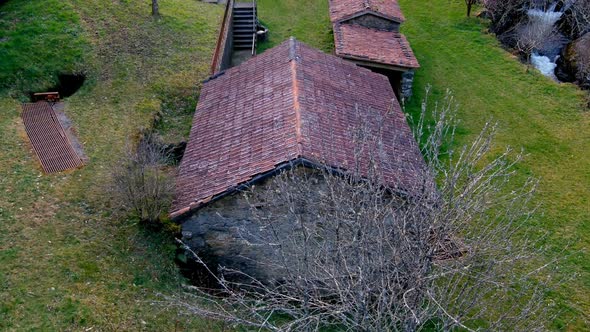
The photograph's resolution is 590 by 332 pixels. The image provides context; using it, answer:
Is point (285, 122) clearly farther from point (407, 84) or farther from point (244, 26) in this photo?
point (244, 26)

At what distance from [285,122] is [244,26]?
11.8m

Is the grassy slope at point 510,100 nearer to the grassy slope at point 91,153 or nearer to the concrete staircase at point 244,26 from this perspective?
the concrete staircase at point 244,26

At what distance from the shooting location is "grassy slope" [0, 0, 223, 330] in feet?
37.7

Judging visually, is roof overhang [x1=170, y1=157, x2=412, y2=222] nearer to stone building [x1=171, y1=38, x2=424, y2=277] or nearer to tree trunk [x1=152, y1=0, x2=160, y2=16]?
stone building [x1=171, y1=38, x2=424, y2=277]

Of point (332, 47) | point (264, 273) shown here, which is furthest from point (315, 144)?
point (332, 47)

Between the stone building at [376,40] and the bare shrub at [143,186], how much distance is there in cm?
921

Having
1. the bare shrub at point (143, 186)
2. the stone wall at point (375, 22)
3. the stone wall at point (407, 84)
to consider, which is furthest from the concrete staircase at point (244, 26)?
the bare shrub at point (143, 186)

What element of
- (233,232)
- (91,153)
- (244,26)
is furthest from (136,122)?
(244,26)

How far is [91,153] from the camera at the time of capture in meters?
15.4

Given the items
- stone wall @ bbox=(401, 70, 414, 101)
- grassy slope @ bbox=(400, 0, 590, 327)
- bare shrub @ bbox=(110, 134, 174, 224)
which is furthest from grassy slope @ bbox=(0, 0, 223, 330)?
grassy slope @ bbox=(400, 0, 590, 327)

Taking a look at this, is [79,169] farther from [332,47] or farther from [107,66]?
[332,47]

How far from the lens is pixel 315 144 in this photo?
12.5m

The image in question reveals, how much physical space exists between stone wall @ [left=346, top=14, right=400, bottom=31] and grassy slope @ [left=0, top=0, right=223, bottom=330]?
5.55 metres

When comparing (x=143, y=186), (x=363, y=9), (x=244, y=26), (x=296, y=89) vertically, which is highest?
(x=296, y=89)
